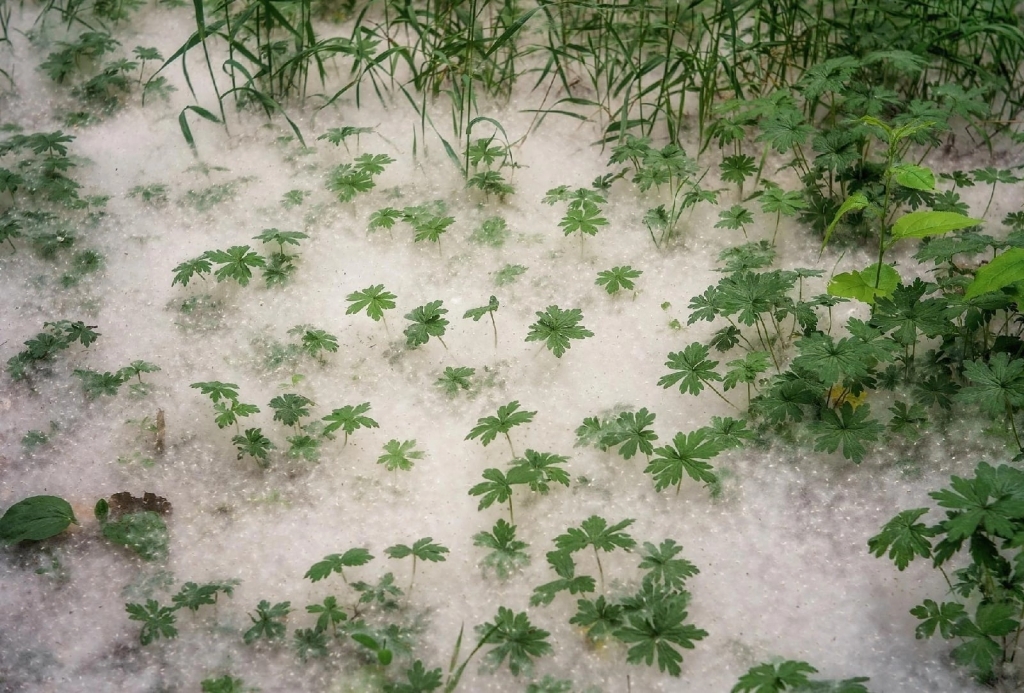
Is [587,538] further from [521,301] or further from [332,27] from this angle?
[332,27]

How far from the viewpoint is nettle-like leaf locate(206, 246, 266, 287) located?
2988 mm

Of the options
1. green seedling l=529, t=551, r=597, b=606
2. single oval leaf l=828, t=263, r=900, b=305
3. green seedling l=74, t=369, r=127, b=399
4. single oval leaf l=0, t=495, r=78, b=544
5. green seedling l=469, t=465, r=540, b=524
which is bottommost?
green seedling l=529, t=551, r=597, b=606

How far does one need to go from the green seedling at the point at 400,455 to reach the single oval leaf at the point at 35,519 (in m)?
0.90

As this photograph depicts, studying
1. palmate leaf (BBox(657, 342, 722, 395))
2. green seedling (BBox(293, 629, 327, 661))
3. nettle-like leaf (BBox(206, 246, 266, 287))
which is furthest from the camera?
nettle-like leaf (BBox(206, 246, 266, 287))

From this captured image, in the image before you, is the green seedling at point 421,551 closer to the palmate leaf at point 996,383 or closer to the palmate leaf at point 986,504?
the palmate leaf at point 986,504

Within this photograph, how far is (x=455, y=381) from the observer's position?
2752mm

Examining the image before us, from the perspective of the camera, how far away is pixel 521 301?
3.01 metres

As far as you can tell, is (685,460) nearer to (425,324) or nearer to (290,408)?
(425,324)

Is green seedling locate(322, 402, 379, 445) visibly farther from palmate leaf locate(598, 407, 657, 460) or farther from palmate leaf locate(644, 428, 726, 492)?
palmate leaf locate(644, 428, 726, 492)

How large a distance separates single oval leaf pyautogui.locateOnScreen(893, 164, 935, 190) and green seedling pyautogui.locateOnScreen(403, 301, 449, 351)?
1481 millimetres

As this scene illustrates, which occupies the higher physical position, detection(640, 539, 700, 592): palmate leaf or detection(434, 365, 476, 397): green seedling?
detection(434, 365, 476, 397): green seedling

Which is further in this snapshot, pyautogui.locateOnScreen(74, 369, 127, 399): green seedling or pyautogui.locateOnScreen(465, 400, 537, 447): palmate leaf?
pyautogui.locateOnScreen(74, 369, 127, 399): green seedling

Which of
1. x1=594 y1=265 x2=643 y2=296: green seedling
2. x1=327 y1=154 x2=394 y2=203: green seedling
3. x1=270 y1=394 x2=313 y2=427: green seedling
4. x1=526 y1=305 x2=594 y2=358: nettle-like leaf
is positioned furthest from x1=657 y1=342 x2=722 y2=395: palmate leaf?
x1=327 y1=154 x2=394 y2=203: green seedling

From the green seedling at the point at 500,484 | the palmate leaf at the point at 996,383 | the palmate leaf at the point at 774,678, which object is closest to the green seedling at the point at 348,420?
the green seedling at the point at 500,484
